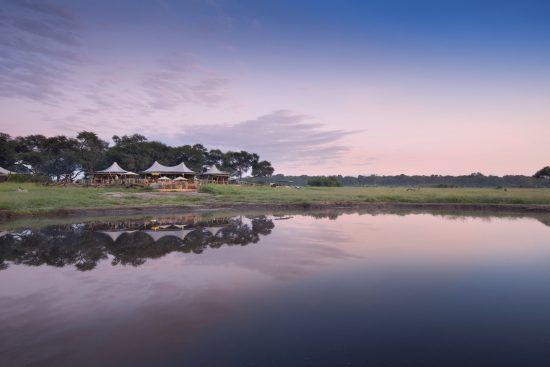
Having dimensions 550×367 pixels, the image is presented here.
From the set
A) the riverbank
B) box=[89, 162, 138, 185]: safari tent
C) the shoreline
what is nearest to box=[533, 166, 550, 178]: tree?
the riverbank

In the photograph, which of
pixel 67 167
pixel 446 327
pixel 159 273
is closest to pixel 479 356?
pixel 446 327

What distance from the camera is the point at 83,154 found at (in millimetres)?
66938

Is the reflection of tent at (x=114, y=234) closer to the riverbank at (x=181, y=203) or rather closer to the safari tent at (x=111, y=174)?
the riverbank at (x=181, y=203)

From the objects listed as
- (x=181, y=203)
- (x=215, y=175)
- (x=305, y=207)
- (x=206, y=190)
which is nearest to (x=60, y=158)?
(x=215, y=175)

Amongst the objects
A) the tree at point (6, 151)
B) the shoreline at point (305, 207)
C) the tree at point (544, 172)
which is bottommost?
the shoreline at point (305, 207)

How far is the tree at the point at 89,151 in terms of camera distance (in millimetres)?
67438

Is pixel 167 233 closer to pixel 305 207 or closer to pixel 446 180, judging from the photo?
pixel 305 207

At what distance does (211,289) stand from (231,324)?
8.17ft

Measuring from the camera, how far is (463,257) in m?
13.7

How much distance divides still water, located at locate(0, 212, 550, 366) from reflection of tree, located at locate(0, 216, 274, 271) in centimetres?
9

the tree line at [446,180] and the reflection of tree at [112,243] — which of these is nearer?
the reflection of tree at [112,243]

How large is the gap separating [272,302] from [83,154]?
69.7m

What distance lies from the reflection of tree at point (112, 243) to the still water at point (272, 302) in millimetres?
92

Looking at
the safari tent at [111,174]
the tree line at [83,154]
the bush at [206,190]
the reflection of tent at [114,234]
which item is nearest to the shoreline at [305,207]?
the reflection of tent at [114,234]
